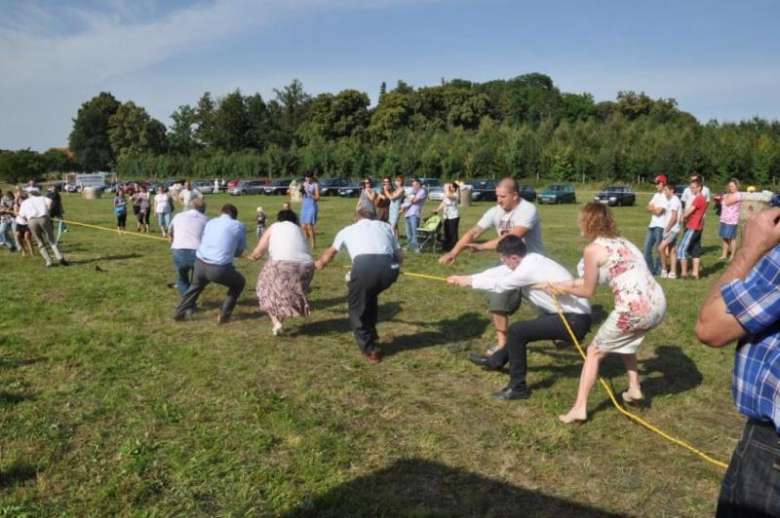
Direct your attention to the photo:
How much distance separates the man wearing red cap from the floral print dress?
5.79 metres

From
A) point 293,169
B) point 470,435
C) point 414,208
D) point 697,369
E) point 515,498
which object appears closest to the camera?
point 515,498

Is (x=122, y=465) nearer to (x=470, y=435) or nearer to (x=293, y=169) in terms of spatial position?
(x=470, y=435)

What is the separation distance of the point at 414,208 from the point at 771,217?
11.3m

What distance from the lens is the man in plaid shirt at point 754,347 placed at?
1.92m

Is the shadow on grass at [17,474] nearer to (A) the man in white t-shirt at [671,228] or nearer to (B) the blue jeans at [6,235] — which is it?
(A) the man in white t-shirt at [671,228]

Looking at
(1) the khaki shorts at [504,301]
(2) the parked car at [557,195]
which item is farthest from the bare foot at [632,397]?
(2) the parked car at [557,195]

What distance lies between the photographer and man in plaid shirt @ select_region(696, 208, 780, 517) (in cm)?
192

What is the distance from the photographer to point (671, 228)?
32.1 ft

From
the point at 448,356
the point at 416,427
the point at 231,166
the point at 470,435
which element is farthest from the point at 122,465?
the point at 231,166

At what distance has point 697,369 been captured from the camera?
584 cm

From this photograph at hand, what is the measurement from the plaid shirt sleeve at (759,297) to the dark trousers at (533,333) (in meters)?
2.96

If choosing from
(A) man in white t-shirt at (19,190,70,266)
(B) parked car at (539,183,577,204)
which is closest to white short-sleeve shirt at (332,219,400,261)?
(A) man in white t-shirt at (19,190,70,266)

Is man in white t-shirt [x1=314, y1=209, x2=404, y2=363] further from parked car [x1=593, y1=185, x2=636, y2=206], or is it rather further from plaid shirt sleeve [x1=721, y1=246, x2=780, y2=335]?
parked car [x1=593, y1=185, x2=636, y2=206]

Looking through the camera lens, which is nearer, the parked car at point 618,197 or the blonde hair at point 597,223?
the blonde hair at point 597,223
